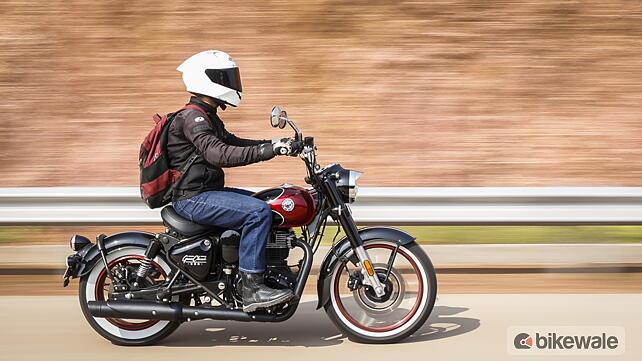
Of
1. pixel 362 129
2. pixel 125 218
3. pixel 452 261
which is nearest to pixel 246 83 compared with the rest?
pixel 362 129

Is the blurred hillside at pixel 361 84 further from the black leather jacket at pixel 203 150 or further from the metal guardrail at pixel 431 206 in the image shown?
the black leather jacket at pixel 203 150

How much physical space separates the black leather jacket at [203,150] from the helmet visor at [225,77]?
174mm

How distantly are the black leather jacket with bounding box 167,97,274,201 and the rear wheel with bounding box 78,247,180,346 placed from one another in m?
0.49

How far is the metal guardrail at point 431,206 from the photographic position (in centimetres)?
721

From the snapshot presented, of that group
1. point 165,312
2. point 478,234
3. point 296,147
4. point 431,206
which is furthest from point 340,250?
point 478,234

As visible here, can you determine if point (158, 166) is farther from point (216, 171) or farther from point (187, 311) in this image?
point (187, 311)

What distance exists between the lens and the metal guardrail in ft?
23.7

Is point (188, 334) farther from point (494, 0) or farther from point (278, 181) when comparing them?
point (494, 0)

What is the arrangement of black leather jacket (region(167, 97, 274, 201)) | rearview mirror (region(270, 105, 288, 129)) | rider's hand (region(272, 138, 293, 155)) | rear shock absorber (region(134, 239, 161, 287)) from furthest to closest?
rear shock absorber (region(134, 239, 161, 287))
black leather jacket (region(167, 97, 274, 201))
rider's hand (region(272, 138, 293, 155))
rearview mirror (region(270, 105, 288, 129))

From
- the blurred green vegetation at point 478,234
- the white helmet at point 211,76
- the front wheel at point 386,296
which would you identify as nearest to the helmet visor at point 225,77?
the white helmet at point 211,76

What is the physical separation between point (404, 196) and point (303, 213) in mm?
2090

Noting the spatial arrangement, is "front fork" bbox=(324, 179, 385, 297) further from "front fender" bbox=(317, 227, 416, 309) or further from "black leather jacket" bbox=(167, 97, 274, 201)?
"black leather jacket" bbox=(167, 97, 274, 201)


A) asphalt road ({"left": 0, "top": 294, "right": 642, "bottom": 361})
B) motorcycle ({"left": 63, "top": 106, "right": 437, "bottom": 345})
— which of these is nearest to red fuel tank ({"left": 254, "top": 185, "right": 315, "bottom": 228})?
motorcycle ({"left": 63, "top": 106, "right": 437, "bottom": 345})

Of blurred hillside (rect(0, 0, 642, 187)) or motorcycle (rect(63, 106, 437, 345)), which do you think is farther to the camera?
blurred hillside (rect(0, 0, 642, 187))
